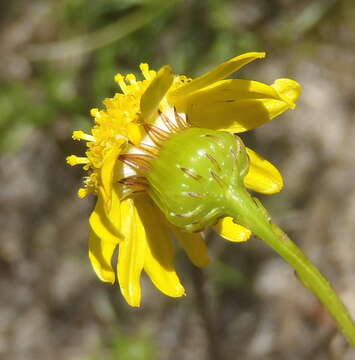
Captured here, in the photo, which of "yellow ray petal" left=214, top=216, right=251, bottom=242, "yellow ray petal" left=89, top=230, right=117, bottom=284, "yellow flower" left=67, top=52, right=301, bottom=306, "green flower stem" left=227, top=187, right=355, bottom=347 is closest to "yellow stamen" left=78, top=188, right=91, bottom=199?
"yellow flower" left=67, top=52, right=301, bottom=306

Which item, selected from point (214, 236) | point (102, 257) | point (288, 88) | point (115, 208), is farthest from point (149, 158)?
point (214, 236)

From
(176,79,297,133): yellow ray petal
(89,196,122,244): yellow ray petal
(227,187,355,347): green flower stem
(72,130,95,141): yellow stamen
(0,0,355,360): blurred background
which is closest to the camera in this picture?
(227,187,355,347): green flower stem

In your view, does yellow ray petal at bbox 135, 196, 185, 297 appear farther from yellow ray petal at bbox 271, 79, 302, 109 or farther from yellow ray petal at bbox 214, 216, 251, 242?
yellow ray petal at bbox 271, 79, 302, 109

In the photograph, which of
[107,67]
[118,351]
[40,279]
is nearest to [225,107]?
[107,67]

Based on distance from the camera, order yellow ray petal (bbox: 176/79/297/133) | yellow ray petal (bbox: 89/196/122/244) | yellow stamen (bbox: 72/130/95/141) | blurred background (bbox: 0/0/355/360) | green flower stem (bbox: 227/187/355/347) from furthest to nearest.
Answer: blurred background (bbox: 0/0/355/360)
yellow stamen (bbox: 72/130/95/141)
yellow ray petal (bbox: 176/79/297/133)
yellow ray petal (bbox: 89/196/122/244)
green flower stem (bbox: 227/187/355/347)

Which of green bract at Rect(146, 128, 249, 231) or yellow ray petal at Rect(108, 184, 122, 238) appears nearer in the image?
green bract at Rect(146, 128, 249, 231)

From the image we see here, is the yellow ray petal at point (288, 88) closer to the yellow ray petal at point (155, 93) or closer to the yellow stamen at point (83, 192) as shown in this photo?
the yellow ray petal at point (155, 93)

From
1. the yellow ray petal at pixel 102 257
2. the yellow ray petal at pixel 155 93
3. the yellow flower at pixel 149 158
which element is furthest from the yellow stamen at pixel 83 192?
the yellow ray petal at pixel 155 93
